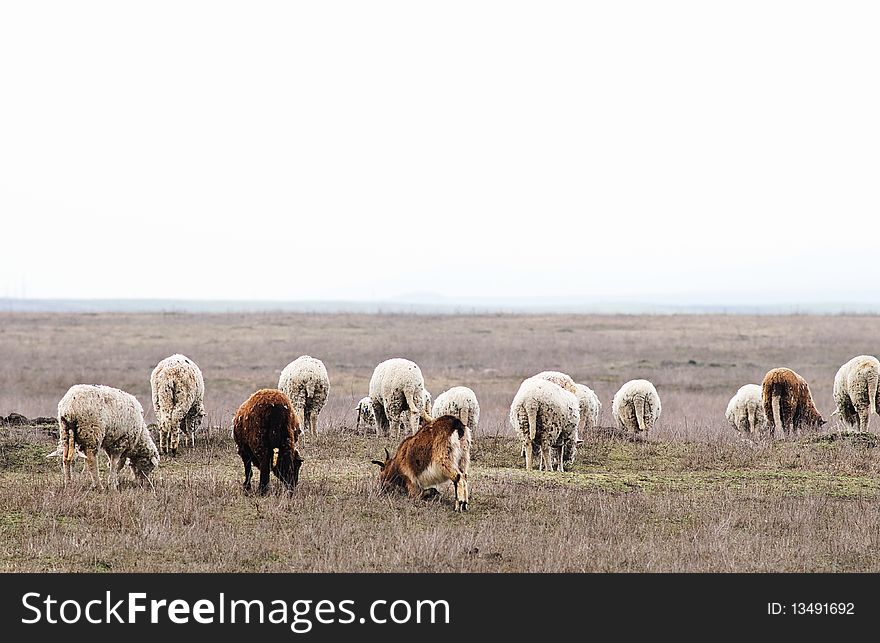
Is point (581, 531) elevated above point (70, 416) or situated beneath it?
situated beneath

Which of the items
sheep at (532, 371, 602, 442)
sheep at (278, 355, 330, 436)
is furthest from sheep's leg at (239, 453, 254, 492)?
sheep at (532, 371, 602, 442)

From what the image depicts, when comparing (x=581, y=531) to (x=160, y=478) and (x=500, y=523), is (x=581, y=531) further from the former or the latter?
(x=160, y=478)

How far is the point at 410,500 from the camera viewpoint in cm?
1150

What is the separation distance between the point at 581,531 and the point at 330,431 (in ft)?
26.7

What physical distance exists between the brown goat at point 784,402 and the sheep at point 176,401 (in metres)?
10.7

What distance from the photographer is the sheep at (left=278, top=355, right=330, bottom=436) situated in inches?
693

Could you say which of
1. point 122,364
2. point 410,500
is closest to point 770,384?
point 410,500

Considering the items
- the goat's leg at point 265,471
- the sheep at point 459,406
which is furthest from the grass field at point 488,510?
the sheep at point 459,406

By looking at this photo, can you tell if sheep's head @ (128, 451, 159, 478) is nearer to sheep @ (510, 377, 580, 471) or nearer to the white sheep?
sheep @ (510, 377, 580, 471)

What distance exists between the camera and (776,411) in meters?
19.4

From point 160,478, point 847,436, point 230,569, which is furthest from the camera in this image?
point 847,436

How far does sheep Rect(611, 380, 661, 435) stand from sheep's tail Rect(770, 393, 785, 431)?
85.9 inches

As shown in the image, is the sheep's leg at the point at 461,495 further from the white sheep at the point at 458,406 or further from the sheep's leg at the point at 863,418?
the sheep's leg at the point at 863,418

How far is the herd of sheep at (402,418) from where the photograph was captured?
38.1ft
